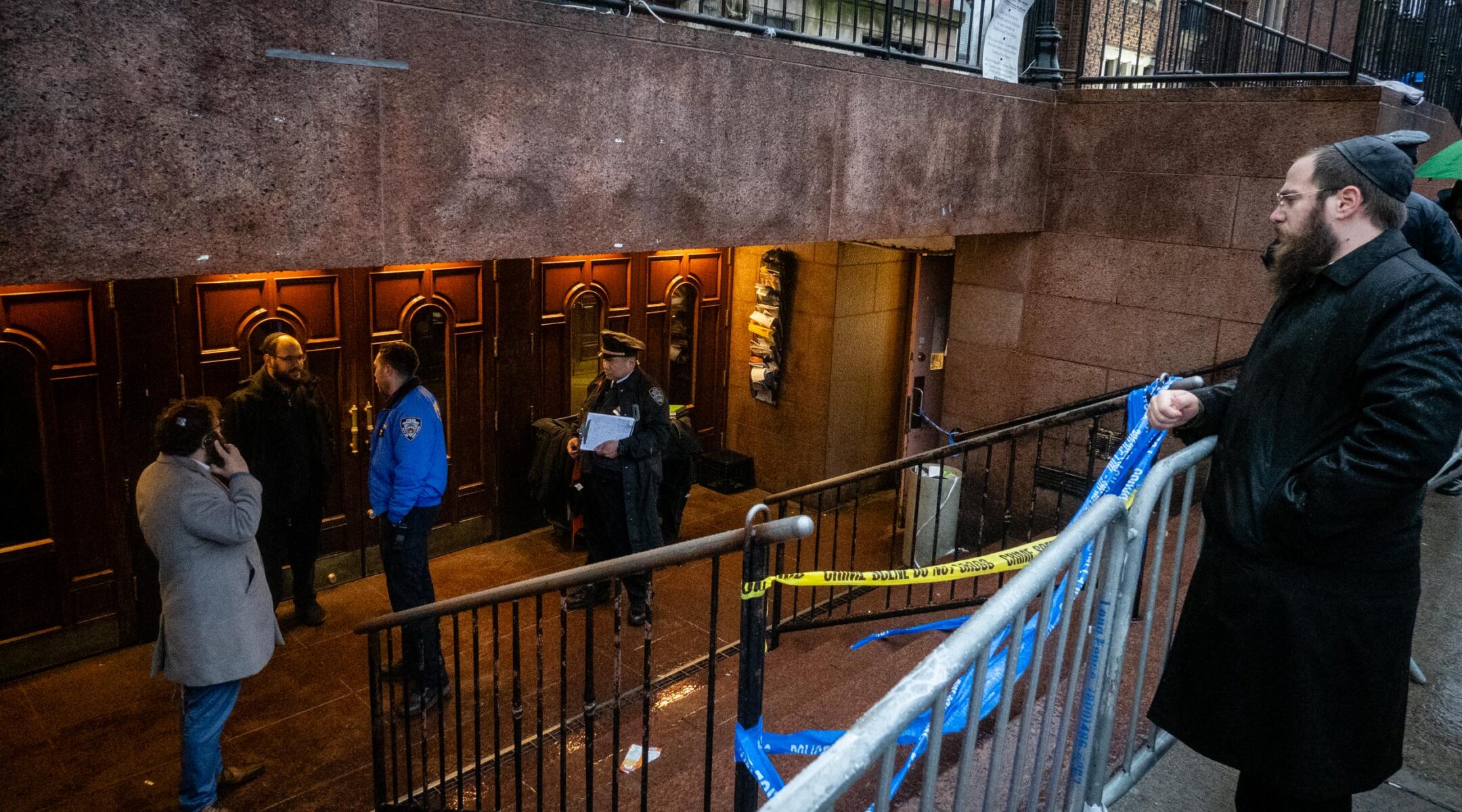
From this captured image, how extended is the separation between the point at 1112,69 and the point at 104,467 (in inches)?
485

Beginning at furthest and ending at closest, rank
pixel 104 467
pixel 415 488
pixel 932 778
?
pixel 104 467 < pixel 415 488 < pixel 932 778

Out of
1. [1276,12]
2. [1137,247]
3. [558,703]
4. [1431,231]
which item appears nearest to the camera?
[1431,231]

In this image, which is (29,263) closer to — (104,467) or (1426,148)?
(104,467)

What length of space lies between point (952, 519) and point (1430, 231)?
439 cm

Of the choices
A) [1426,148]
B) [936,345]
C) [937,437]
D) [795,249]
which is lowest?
[937,437]

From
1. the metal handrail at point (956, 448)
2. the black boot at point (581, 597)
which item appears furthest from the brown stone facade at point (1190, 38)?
the black boot at point (581, 597)

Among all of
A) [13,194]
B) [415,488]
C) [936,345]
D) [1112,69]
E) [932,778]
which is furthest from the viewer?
[1112,69]

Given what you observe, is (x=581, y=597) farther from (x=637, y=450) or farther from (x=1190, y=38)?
(x=1190, y=38)

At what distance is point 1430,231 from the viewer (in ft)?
14.6

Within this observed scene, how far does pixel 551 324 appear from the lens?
29.0 feet

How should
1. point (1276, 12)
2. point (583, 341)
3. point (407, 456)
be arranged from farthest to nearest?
point (1276, 12), point (583, 341), point (407, 456)

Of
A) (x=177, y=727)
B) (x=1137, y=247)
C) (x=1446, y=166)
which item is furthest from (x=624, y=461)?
(x=1446, y=166)

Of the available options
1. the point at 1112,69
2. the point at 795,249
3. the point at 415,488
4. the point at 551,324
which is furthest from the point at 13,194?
the point at 1112,69

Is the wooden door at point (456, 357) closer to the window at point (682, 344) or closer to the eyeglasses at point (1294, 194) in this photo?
the window at point (682, 344)
